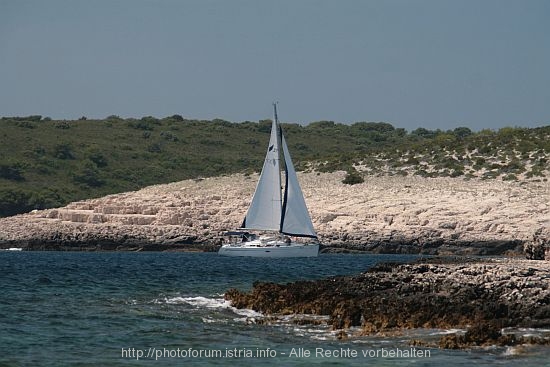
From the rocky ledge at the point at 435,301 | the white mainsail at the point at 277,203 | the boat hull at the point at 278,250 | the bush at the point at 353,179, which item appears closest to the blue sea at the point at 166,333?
the rocky ledge at the point at 435,301

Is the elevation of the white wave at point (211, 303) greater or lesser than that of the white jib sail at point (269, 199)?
lesser

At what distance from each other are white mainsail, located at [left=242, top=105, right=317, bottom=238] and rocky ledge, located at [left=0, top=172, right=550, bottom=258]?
8416mm

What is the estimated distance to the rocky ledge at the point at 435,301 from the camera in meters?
25.9

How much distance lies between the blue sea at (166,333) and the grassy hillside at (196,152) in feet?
145

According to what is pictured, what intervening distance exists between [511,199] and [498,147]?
17.3 m

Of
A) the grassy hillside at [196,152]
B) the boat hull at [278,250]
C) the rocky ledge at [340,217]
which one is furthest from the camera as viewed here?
the grassy hillside at [196,152]

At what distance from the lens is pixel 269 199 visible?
2512 inches

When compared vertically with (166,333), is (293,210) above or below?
above

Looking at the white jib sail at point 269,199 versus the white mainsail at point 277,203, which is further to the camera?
the white jib sail at point 269,199

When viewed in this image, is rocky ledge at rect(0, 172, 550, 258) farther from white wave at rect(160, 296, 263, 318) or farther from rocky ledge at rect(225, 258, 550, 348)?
rocky ledge at rect(225, 258, 550, 348)

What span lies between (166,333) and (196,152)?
4254 inches

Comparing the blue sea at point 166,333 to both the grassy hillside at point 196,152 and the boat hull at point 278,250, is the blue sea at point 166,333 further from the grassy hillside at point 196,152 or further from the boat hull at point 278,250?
the grassy hillside at point 196,152

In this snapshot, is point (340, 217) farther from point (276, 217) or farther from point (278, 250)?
point (278, 250)

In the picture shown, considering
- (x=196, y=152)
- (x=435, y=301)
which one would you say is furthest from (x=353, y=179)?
(x=435, y=301)
